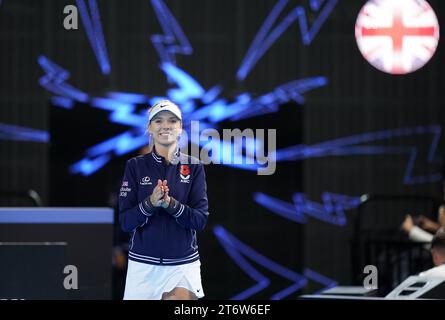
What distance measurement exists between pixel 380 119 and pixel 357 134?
28 cm

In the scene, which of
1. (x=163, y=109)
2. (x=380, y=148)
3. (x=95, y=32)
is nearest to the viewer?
(x=163, y=109)

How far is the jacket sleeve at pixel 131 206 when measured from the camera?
13.3ft

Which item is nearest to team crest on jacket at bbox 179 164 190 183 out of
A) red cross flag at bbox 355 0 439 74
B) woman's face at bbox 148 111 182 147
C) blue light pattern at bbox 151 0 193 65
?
woman's face at bbox 148 111 182 147

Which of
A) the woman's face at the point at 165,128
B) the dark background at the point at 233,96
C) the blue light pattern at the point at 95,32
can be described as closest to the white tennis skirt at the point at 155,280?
the woman's face at the point at 165,128

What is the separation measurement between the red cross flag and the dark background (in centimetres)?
235

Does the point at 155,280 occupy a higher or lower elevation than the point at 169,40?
lower

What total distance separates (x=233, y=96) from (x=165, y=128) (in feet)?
15.5

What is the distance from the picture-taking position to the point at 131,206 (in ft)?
13.6

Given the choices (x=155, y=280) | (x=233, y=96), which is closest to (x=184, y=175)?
(x=155, y=280)

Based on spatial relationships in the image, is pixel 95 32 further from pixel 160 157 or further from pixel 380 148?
pixel 160 157

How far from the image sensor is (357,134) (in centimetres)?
898

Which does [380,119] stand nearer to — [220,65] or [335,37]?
[335,37]
